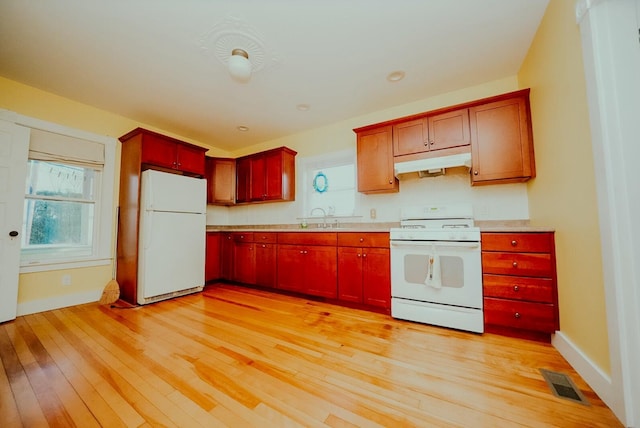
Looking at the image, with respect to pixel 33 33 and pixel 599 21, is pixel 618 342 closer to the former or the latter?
pixel 599 21

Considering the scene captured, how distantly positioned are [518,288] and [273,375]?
1.94m

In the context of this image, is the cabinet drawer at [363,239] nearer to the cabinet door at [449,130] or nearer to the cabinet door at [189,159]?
the cabinet door at [449,130]

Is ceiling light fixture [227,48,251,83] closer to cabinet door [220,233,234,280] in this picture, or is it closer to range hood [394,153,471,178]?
range hood [394,153,471,178]

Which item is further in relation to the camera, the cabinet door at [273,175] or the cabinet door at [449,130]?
the cabinet door at [273,175]

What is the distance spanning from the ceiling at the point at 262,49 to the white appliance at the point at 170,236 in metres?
1.04

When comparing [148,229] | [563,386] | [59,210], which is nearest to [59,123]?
[59,210]

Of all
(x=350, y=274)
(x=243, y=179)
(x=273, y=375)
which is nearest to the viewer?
(x=273, y=375)

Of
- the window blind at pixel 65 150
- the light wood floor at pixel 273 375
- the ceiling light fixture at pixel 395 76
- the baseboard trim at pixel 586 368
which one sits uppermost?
the ceiling light fixture at pixel 395 76

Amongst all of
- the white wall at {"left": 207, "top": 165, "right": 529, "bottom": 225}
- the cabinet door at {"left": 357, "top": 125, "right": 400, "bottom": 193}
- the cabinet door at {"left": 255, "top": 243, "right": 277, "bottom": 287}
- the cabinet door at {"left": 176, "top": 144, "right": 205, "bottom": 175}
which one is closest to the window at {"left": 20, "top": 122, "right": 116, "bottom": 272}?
the cabinet door at {"left": 176, "top": 144, "right": 205, "bottom": 175}

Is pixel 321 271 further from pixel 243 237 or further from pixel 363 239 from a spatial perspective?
pixel 243 237

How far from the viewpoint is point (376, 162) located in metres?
2.81

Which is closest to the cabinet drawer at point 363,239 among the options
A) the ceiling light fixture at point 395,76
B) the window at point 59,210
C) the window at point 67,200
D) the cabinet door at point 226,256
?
the ceiling light fixture at point 395,76

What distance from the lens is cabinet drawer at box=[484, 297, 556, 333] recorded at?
173 cm

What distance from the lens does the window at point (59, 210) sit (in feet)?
8.50
